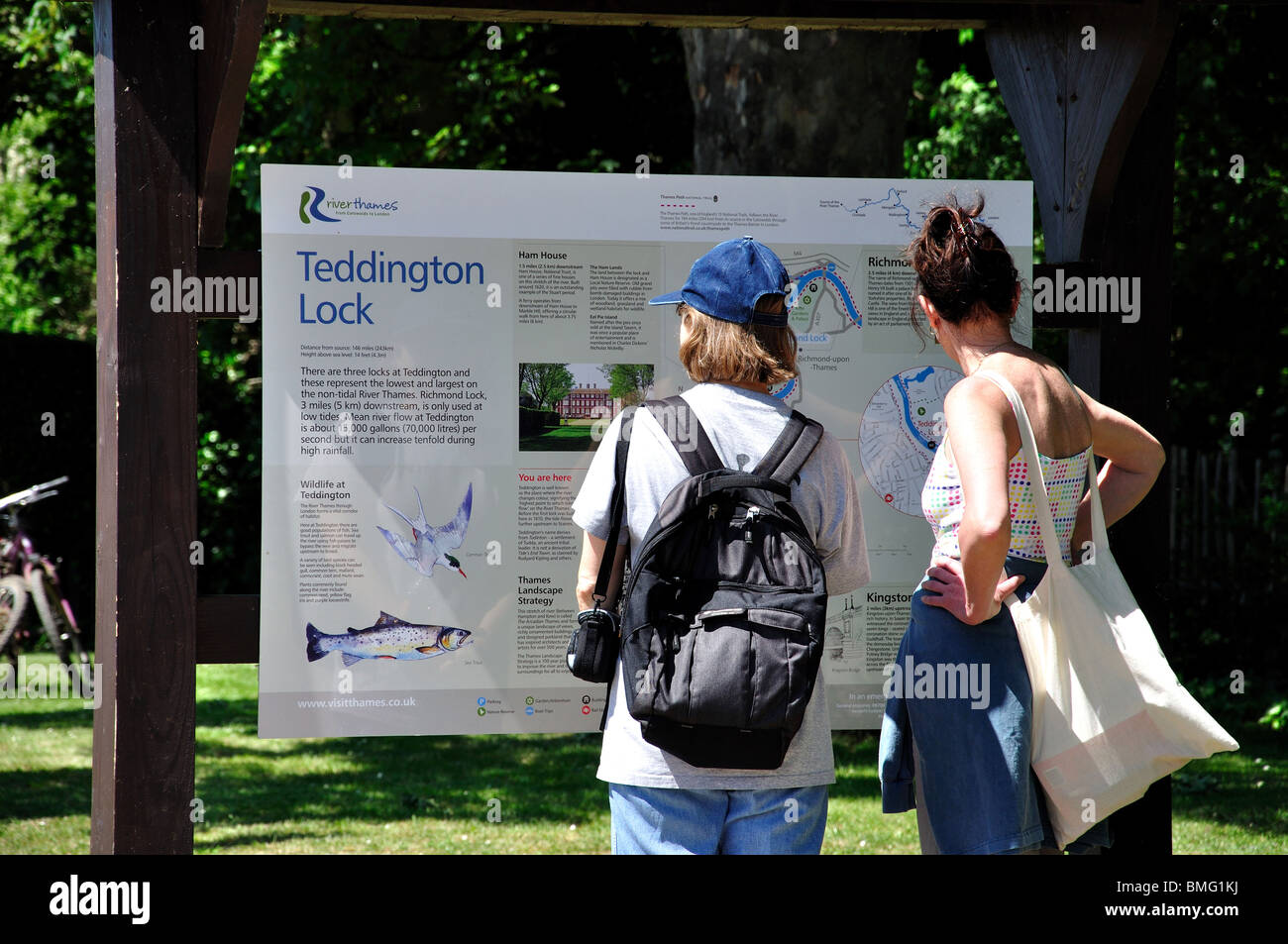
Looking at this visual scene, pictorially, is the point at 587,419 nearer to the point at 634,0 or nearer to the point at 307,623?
the point at 307,623

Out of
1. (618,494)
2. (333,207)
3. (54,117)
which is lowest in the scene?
(618,494)

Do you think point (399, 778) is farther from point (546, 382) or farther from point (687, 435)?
point (687, 435)

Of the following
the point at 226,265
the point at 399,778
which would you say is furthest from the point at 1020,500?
the point at 399,778

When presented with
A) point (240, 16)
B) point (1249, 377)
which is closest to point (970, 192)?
point (240, 16)

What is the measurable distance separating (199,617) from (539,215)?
55.5 inches

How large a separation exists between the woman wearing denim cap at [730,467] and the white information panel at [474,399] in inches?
35.5

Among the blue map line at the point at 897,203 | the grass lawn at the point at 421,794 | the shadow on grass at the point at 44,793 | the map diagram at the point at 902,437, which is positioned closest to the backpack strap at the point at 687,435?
the map diagram at the point at 902,437

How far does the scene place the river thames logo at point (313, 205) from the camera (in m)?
3.40

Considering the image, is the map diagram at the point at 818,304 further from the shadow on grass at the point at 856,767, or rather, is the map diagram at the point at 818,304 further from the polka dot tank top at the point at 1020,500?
the shadow on grass at the point at 856,767

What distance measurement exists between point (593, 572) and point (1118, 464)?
1361mm

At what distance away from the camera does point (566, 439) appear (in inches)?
139

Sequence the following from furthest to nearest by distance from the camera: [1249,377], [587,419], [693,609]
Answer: [1249,377] < [587,419] < [693,609]

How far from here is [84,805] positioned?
632cm

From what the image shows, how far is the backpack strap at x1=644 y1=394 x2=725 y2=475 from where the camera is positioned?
2.46 metres
